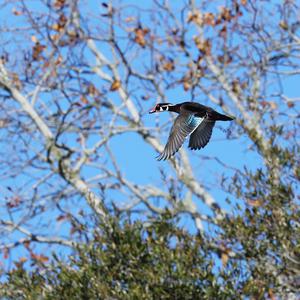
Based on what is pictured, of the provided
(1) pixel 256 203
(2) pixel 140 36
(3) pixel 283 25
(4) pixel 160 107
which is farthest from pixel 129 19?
(4) pixel 160 107

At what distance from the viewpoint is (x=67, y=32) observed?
20.7m

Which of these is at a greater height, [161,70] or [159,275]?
[161,70]

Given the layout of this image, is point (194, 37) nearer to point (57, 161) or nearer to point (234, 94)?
point (234, 94)

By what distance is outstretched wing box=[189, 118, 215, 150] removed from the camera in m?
9.22

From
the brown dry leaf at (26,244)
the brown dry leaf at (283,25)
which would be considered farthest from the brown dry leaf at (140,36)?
the brown dry leaf at (26,244)

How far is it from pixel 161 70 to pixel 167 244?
1052cm

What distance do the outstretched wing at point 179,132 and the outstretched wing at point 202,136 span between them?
1.00 meters

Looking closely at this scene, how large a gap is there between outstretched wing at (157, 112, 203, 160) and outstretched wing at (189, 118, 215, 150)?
3.29ft

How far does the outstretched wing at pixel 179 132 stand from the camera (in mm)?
7781

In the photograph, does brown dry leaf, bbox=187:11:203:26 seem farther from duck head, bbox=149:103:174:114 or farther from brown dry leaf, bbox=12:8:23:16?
duck head, bbox=149:103:174:114

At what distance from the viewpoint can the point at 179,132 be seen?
315 inches

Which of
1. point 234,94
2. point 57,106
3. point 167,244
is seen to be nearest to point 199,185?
point 234,94

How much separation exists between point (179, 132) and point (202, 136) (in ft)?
4.20

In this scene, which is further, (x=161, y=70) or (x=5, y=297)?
(x=161, y=70)
